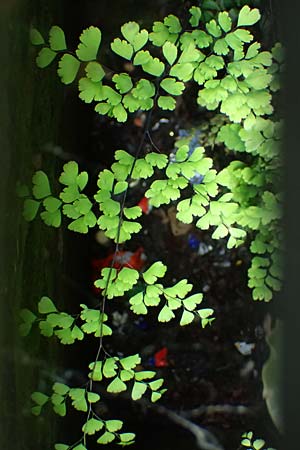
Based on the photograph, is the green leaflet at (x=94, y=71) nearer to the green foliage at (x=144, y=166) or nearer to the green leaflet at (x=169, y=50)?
the green foliage at (x=144, y=166)

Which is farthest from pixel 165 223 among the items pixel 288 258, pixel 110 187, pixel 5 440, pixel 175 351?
pixel 288 258

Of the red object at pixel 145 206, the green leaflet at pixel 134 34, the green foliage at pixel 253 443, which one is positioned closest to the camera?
the green leaflet at pixel 134 34

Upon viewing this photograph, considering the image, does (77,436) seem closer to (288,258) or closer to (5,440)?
(5,440)

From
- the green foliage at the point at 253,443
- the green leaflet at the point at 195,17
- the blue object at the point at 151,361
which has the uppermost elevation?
the green leaflet at the point at 195,17

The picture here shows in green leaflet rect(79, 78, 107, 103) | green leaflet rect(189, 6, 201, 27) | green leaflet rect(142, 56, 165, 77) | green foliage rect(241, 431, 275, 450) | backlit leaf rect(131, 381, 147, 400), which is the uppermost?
green leaflet rect(189, 6, 201, 27)

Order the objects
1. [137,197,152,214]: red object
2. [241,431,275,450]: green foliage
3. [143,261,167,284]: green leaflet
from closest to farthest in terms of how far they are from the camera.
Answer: [143,261,167,284]: green leaflet
[241,431,275,450]: green foliage
[137,197,152,214]: red object

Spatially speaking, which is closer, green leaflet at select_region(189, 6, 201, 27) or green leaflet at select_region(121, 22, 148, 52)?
green leaflet at select_region(121, 22, 148, 52)

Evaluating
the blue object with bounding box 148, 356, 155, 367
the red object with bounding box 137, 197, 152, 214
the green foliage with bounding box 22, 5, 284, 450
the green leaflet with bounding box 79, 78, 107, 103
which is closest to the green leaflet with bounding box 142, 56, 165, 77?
the green foliage with bounding box 22, 5, 284, 450

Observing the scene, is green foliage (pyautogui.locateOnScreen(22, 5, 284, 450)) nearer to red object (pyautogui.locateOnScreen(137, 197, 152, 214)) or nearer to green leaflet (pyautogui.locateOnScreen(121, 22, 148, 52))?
green leaflet (pyautogui.locateOnScreen(121, 22, 148, 52))

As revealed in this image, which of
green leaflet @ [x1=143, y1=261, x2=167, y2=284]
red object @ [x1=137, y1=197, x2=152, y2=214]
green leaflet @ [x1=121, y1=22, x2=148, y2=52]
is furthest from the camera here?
red object @ [x1=137, y1=197, x2=152, y2=214]

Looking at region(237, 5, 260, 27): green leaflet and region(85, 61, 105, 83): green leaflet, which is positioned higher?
region(237, 5, 260, 27): green leaflet

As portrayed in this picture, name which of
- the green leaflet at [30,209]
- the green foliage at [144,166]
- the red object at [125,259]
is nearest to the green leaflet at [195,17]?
the green foliage at [144,166]
